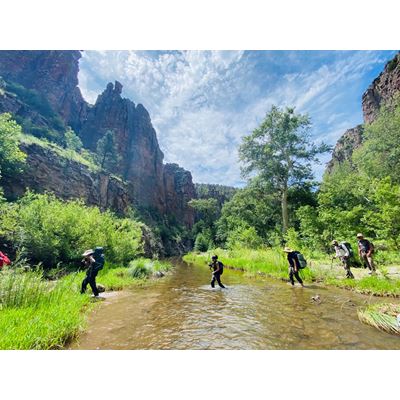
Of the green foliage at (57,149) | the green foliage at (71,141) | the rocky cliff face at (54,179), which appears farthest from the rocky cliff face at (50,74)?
the rocky cliff face at (54,179)

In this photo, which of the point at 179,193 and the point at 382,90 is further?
the point at 179,193

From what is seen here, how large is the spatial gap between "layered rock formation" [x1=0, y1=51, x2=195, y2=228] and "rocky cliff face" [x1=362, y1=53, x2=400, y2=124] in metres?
53.4

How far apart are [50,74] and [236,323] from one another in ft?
328

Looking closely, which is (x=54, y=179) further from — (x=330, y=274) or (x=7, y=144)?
(x=330, y=274)

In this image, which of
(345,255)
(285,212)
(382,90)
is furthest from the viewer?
(382,90)

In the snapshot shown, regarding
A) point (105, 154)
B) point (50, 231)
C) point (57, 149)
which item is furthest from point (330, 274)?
point (105, 154)

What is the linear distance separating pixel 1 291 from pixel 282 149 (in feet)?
95.1

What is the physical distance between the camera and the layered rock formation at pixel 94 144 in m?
38.6

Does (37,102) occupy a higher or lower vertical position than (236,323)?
higher

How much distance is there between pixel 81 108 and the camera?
326 feet

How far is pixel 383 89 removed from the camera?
47.8 metres

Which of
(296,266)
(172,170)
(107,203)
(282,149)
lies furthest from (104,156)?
(296,266)

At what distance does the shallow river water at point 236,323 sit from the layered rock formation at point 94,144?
30.6 m

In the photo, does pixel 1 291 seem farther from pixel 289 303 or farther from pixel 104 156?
pixel 104 156
